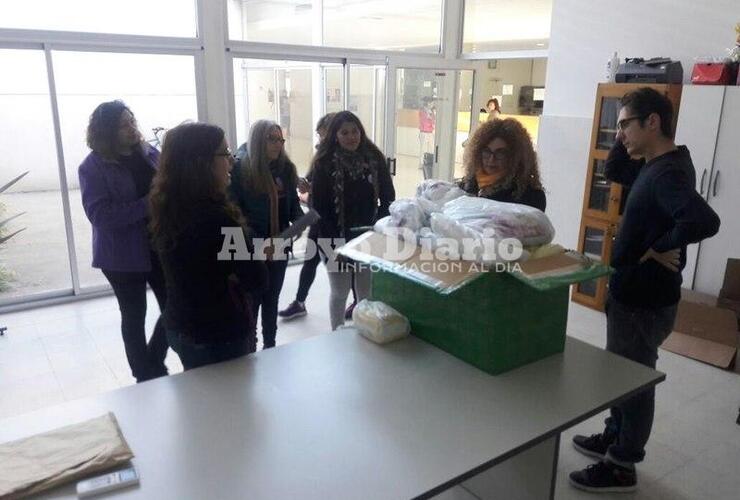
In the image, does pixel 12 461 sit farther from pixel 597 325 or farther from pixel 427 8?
pixel 427 8

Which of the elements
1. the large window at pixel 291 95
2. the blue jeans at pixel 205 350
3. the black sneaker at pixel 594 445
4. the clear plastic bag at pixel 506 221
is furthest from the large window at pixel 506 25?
the blue jeans at pixel 205 350

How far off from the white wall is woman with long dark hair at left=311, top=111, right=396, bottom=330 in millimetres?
2206

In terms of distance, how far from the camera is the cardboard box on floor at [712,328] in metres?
3.44

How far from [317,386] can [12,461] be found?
2.43ft

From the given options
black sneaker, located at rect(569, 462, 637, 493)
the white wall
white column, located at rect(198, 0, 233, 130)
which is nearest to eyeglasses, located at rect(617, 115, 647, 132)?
black sneaker, located at rect(569, 462, 637, 493)

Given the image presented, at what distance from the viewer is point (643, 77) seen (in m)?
3.89

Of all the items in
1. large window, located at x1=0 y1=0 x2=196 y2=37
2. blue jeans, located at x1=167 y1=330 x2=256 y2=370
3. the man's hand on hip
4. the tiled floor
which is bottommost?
the tiled floor

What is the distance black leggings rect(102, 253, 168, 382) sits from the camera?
2516 millimetres

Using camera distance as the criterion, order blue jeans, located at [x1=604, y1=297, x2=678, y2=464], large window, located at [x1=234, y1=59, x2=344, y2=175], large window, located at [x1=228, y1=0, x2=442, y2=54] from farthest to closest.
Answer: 1. large window, located at [x1=234, y1=59, x2=344, y2=175]
2. large window, located at [x1=228, y1=0, x2=442, y2=54]
3. blue jeans, located at [x1=604, y1=297, x2=678, y2=464]

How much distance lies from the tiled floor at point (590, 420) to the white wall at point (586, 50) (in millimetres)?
1130

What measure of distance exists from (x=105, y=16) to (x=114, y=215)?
95.4 inches

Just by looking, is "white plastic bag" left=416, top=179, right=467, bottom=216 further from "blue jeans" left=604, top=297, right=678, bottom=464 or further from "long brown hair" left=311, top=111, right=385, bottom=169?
A: "long brown hair" left=311, top=111, right=385, bottom=169

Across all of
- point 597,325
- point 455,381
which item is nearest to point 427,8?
point 597,325

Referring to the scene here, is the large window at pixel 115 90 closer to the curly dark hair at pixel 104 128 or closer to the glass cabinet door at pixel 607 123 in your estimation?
the curly dark hair at pixel 104 128
